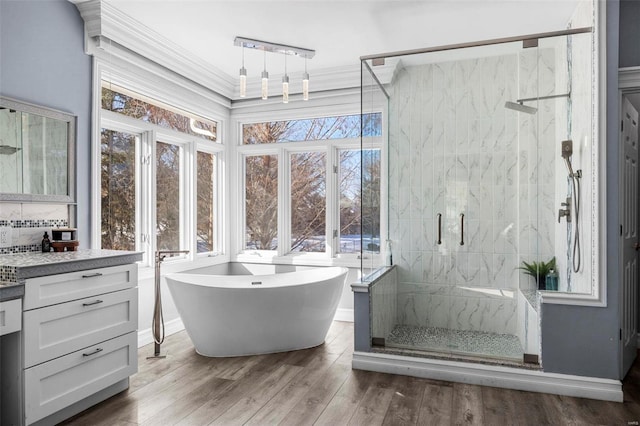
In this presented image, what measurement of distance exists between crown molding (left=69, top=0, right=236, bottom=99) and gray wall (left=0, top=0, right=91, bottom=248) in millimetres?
102

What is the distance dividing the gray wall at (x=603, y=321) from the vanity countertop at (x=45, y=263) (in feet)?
9.04

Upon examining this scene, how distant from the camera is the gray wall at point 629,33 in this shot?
2.77 metres

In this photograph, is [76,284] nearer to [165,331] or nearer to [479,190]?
[165,331]

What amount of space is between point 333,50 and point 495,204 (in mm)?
1984

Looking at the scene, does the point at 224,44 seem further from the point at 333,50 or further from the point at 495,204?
the point at 495,204

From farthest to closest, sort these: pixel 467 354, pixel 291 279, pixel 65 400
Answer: pixel 291 279, pixel 467 354, pixel 65 400

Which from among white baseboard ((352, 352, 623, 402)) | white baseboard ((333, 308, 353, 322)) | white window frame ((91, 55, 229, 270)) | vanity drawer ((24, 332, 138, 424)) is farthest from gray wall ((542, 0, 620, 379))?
white window frame ((91, 55, 229, 270))

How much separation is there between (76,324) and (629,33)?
155 inches

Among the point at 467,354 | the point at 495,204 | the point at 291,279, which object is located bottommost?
the point at 467,354

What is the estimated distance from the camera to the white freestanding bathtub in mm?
3189

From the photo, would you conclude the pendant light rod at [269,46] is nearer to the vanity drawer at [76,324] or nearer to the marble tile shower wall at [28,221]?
the marble tile shower wall at [28,221]

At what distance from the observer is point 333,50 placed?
3.81m

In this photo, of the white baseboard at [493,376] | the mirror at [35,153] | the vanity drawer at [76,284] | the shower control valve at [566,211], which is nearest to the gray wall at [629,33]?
the shower control valve at [566,211]

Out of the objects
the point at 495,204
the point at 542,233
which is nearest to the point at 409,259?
the point at 495,204
